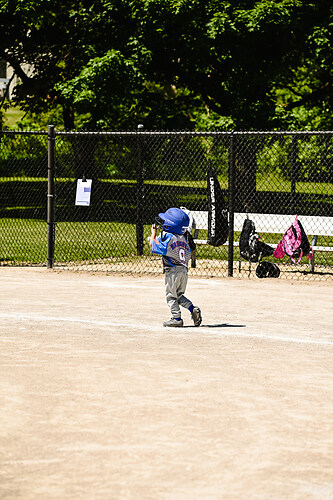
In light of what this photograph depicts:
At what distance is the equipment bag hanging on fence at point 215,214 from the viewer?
15.2m

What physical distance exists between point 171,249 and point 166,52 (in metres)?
17.3

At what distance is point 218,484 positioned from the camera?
485 cm

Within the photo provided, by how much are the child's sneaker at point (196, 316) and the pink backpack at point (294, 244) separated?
188 inches

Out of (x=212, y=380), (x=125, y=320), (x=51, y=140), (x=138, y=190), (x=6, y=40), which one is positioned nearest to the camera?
(x=212, y=380)

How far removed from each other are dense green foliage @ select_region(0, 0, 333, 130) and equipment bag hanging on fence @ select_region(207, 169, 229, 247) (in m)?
9.18

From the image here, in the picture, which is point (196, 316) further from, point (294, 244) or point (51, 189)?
point (51, 189)

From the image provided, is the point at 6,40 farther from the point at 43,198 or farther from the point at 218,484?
the point at 218,484

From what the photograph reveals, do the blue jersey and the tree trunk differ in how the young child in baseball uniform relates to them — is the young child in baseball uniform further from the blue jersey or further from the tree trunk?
the tree trunk

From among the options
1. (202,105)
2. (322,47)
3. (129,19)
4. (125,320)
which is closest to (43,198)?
(202,105)

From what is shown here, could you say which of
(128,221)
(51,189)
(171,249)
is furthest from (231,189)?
(128,221)

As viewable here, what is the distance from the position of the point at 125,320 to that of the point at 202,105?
23.1 metres

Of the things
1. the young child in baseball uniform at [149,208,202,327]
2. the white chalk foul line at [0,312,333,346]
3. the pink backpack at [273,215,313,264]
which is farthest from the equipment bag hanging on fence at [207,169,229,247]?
the young child in baseball uniform at [149,208,202,327]

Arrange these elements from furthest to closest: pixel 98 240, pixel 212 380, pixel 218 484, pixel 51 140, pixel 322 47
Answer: pixel 322 47 → pixel 98 240 → pixel 51 140 → pixel 212 380 → pixel 218 484

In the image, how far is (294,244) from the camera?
14.3 metres
